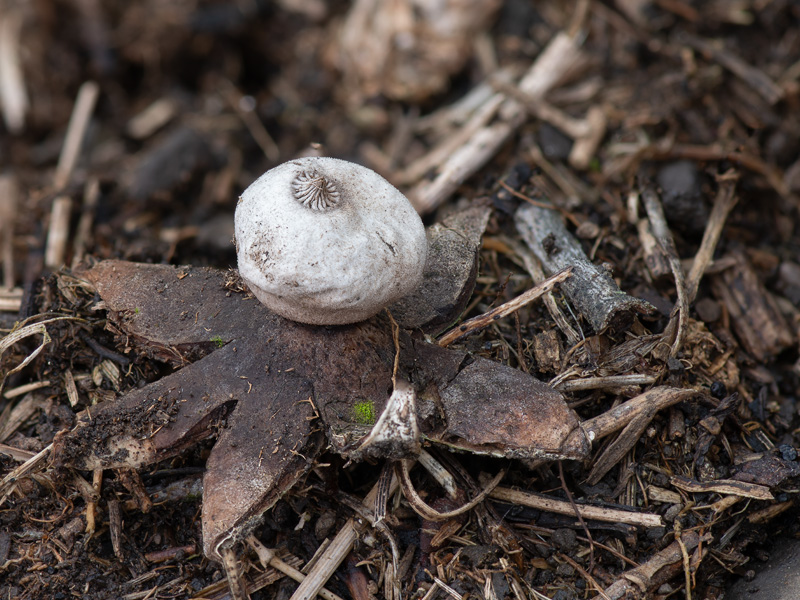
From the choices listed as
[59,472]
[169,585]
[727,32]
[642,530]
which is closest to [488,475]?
[642,530]

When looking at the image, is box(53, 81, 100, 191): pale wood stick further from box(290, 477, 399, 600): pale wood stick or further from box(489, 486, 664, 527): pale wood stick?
box(489, 486, 664, 527): pale wood stick

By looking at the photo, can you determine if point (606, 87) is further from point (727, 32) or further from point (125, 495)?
point (125, 495)

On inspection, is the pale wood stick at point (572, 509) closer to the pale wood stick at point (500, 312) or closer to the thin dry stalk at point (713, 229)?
the pale wood stick at point (500, 312)

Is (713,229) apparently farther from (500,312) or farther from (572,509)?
(572,509)

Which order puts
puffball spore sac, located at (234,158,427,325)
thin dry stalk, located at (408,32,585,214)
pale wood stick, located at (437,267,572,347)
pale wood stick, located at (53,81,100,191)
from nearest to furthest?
puffball spore sac, located at (234,158,427,325), pale wood stick, located at (437,267,572,347), thin dry stalk, located at (408,32,585,214), pale wood stick, located at (53,81,100,191)

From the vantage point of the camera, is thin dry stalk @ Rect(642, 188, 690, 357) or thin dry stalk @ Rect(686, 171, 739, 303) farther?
thin dry stalk @ Rect(686, 171, 739, 303)

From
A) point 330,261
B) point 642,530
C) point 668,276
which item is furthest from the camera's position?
point 668,276

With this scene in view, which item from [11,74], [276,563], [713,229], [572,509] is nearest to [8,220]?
[11,74]

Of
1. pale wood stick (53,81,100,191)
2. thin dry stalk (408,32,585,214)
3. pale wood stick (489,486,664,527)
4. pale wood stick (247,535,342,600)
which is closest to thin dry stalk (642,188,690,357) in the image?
pale wood stick (489,486,664,527)
